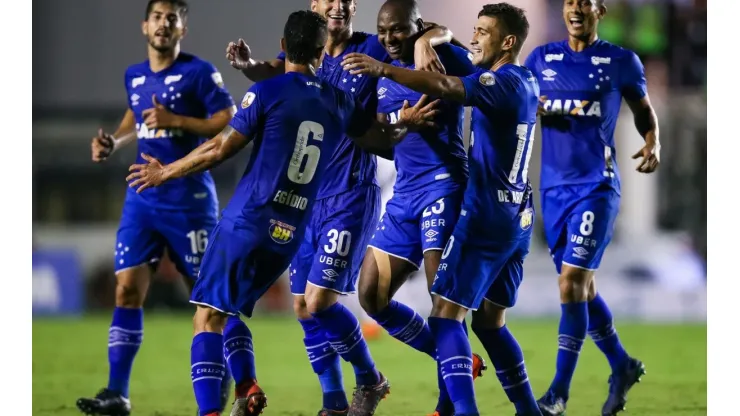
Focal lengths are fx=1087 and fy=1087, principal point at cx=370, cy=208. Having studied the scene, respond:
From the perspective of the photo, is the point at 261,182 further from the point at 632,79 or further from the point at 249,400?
the point at 632,79

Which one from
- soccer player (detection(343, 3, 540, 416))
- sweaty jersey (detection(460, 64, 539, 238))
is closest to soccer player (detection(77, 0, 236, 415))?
soccer player (detection(343, 3, 540, 416))

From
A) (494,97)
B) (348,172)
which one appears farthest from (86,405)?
(494,97)

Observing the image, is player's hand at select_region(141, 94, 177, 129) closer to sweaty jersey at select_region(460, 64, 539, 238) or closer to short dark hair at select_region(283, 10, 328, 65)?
short dark hair at select_region(283, 10, 328, 65)

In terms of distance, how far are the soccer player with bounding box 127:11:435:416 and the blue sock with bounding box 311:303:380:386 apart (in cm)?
73

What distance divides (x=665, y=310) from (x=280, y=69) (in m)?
10.8

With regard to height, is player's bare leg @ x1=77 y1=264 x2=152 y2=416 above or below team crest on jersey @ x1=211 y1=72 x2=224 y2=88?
below

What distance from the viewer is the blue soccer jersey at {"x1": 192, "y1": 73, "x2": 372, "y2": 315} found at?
16.8ft

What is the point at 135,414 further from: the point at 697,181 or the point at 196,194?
the point at 697,181

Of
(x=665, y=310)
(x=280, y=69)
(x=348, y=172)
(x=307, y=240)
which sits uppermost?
(x=280, y=69)

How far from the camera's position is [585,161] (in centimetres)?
652

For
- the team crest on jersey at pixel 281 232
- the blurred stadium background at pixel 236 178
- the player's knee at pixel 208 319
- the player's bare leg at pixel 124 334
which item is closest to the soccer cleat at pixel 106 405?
the player's bare leg at pixel 124 334

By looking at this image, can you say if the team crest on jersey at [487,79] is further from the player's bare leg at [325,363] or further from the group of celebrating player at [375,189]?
the player's bare leg at [325,363]

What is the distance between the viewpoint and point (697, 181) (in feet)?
62.8

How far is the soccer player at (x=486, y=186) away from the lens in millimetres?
5117
